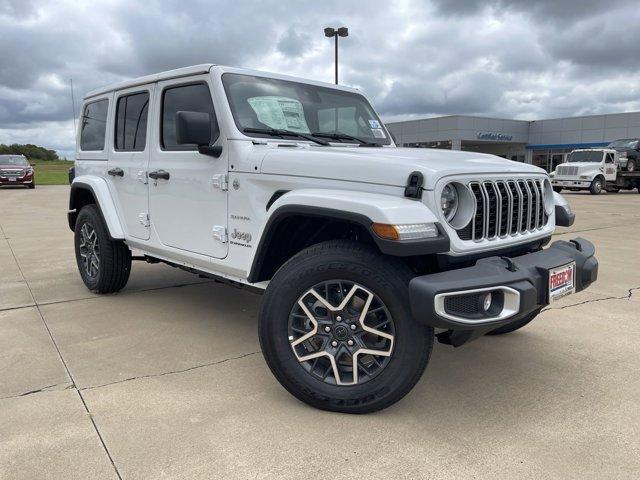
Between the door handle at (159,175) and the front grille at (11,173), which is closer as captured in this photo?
the door handle at (159,175)

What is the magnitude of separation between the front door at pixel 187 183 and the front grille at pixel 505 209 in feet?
5.11

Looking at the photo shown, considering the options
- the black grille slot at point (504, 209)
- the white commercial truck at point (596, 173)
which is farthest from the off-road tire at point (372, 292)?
the white commercial truck at point (596, 173)

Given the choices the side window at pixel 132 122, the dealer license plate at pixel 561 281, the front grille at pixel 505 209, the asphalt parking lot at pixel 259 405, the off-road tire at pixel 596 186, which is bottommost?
the asphalt parking lot at pixel 259 405

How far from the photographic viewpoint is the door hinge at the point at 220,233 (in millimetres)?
3469

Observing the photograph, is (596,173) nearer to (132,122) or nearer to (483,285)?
(132,122)

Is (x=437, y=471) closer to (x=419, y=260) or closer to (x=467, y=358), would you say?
(x=419, y=260)

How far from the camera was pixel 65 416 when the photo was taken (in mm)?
2752

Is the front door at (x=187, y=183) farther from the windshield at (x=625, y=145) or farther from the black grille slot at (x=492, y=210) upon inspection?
the windshield at (x=625, y=145)

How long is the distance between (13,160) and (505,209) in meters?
25.8

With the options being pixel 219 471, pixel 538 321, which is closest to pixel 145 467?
pixel 219 471

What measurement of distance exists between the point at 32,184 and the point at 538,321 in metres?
24.8

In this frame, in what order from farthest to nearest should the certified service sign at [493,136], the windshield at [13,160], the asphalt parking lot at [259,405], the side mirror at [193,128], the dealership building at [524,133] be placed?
the certified service sign at [493,136] < the dealership building at [524,133] < the windshield at [13,160] < the side mirror at [193,128] < the asphalt parking lot at [259,405]

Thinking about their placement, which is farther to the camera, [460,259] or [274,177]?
[274,177]

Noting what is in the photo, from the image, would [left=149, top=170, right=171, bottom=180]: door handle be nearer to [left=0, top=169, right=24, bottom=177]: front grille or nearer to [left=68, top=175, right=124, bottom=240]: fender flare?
[left=68, top=175, right=124, bottom=240]: fender flare
